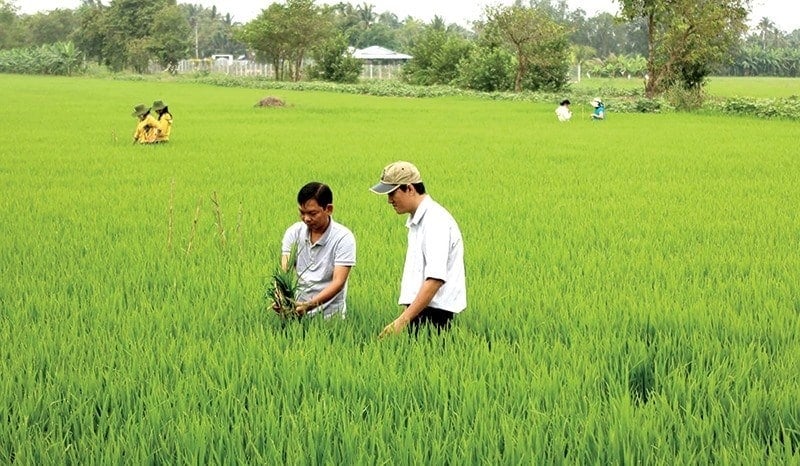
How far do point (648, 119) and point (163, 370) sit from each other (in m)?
19.2

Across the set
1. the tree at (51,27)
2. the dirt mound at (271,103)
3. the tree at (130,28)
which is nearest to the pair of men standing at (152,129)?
the dirt mound at (271,103)

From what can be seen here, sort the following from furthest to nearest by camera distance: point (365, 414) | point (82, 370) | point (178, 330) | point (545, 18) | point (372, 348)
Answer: point (545, 18) < point (178, 330) < point (372, 348) < point (82, 370) < point (365, 414)

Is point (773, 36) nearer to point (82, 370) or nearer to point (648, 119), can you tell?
point (648, 119)

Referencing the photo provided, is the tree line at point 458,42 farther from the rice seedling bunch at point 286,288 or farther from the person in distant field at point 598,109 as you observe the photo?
the rice seedling bunch at point 286,288

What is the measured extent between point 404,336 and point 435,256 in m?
0.42

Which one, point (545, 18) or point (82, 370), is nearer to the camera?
point (82, 370)

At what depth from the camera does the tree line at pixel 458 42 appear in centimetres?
2594

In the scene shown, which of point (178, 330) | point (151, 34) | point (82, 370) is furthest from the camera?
point (151, 34)

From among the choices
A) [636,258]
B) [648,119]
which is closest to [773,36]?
[648,119]

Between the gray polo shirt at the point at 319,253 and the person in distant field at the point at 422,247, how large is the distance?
0.29 m

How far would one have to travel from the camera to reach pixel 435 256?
324 centimetres

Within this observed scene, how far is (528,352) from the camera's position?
3.36 metres

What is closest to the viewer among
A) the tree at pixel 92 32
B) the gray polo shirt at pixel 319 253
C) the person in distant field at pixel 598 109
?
the gray polo shirt at pixel 319 253

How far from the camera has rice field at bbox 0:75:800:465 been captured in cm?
257
